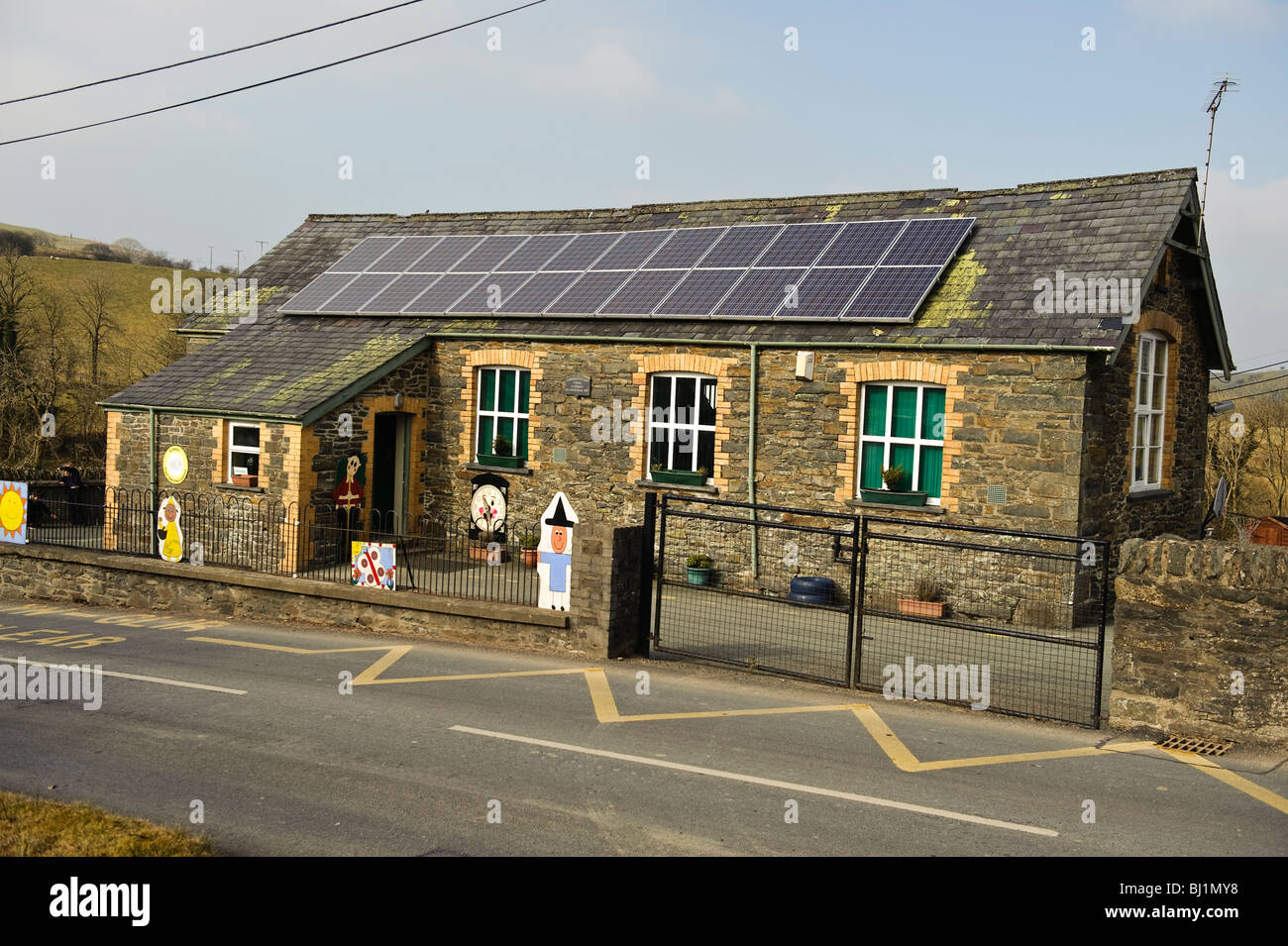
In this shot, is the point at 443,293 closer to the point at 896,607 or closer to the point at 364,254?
the point at 364,254

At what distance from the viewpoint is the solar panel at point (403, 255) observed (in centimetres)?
2412

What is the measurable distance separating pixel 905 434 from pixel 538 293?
314 inches

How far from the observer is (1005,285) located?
16.9 meters

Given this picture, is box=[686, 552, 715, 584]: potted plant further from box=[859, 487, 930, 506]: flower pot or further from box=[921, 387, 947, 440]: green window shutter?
box=[921, 387, 947, 440]: green window shutter

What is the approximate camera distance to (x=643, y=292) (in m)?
19.8

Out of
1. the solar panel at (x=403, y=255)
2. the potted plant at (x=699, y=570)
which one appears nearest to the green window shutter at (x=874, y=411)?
the potted plant at (x=699, y=570)

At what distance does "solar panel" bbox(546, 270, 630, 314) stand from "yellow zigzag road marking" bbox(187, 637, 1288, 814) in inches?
322

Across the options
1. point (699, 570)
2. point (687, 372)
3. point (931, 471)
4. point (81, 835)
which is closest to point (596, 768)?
point (81, 835)

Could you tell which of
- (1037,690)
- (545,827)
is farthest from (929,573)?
(545,827)

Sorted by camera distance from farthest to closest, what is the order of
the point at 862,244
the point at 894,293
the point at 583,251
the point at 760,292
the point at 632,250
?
the point at 583,251, the point at 632,250, the point at 862,244, the point at 760,292, the point at 894,293

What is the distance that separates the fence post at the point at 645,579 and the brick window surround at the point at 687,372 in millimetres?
4730

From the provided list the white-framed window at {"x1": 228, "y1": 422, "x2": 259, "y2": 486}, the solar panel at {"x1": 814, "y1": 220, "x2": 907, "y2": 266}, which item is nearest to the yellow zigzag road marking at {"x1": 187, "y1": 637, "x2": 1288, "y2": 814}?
the white-framed window at {"x1": 228, "y1": 422, "x2": 259, "y2": 486}

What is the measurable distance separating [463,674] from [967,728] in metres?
5.62

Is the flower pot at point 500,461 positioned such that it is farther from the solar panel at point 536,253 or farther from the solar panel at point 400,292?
the solar panel at point 536,253
